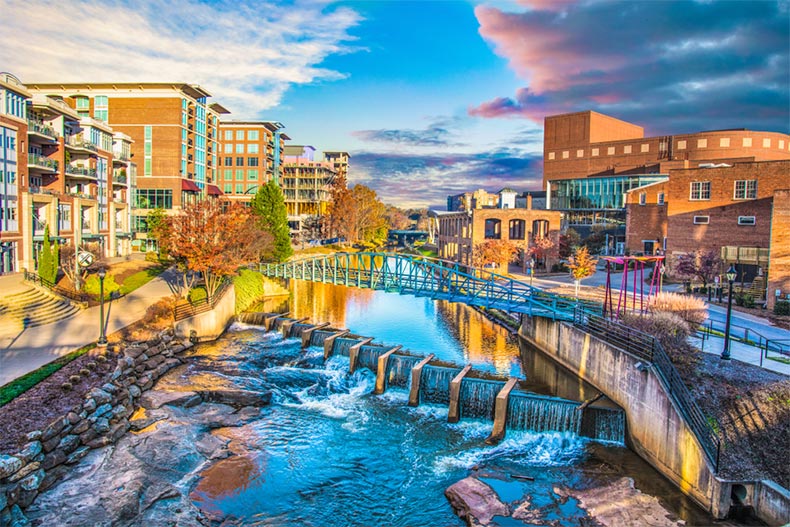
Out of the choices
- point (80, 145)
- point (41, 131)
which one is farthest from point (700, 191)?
point (80, 145)

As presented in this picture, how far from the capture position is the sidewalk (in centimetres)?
2023

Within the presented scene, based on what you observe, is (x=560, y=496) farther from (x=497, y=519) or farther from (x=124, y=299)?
(x=124, y=299)

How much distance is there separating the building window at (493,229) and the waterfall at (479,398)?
38.0 meters

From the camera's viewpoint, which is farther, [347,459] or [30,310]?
[30,310]

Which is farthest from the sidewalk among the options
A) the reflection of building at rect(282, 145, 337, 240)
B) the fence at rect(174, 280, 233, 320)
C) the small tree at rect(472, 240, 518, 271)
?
the reflection of building at rect(282, 145, 337, 240)

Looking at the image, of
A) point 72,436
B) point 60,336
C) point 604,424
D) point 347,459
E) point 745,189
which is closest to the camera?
point 72,436

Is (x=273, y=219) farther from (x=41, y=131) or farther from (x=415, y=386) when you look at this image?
(x=415, y=386)

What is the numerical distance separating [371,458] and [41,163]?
39.3m

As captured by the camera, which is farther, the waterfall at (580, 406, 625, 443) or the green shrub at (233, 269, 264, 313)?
the green shrub at (233, 269, 264, 313)

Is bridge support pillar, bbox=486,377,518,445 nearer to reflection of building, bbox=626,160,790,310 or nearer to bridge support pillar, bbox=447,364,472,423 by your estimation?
bridge support pillar, bbox=447,364,472,423

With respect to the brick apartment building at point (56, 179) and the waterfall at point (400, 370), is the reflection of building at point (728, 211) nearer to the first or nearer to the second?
the waterfall at point (400, 370)

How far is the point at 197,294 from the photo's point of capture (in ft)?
118

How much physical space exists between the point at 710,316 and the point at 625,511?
17851mm

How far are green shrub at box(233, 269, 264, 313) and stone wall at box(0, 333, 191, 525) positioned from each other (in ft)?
53.4
